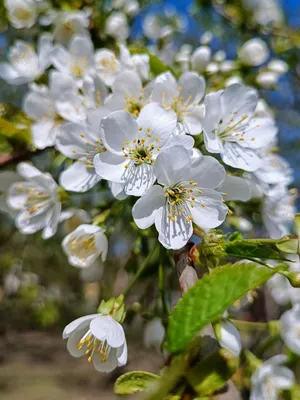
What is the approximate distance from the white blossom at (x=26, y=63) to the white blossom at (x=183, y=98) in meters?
0.35

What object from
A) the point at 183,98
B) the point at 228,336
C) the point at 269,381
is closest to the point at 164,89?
the point at 183,98

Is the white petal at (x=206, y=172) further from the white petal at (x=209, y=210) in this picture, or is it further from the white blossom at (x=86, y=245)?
the white blossom at (x=86, y=245)

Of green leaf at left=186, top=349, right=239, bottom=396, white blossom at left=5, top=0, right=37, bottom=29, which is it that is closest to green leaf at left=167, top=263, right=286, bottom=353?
green leaf at left=186, top=349, right=239, bottom=396

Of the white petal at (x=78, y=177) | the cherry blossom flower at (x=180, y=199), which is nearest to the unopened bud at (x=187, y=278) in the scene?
the cherry blossom flower at (x=180, y=199)

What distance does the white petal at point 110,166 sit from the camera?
23.1 inches

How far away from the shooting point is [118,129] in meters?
0.60

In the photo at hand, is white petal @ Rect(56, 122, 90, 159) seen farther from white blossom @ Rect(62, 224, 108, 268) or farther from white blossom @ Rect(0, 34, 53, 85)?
white blossom @ Rect(0, 34, 53, 85)

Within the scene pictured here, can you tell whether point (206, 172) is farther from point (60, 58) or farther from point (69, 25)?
point (69, 25)

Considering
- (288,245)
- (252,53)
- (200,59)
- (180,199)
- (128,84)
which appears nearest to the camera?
(288,245)

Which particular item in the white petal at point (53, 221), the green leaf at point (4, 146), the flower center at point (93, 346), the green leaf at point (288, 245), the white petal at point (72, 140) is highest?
the green leaf at point (288, 245)

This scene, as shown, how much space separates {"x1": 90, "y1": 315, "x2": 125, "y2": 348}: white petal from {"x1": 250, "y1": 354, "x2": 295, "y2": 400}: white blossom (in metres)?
0.38

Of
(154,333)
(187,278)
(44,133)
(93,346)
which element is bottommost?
(154,333)

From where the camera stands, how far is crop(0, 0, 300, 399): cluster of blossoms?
567mm

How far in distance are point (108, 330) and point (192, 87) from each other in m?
0.41
